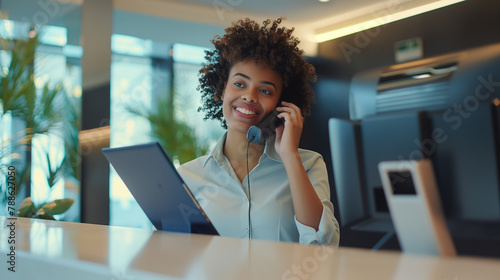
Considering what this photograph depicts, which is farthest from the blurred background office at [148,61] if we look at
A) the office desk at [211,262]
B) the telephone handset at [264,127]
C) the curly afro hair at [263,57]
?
the office desk at [211,262]

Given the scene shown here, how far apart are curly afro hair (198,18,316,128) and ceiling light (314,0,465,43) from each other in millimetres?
2814

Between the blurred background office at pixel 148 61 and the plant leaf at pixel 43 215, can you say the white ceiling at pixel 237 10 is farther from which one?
the plant leaf at pixel 43 215

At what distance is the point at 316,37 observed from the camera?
219 inches

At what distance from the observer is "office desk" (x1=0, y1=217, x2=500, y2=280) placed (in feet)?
1.78

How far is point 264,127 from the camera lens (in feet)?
6.11

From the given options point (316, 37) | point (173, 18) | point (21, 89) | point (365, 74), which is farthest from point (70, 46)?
point (365, 74)

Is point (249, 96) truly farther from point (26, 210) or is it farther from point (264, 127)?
point (26, 210)

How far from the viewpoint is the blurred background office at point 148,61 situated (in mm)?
4105

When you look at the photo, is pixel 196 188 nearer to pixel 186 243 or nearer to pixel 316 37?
pixel 186 243

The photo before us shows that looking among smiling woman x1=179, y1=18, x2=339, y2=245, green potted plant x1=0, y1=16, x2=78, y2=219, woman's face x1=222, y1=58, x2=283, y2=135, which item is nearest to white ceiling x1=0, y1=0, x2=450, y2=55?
green potted plant x1=0, y1=16, x2=78, y2=219

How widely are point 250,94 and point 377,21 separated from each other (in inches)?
138

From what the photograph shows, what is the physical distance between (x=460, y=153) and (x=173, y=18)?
14.0 ft

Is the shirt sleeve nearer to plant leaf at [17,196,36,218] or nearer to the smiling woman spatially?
the smiling woman

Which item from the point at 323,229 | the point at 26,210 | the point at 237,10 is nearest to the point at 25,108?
the point at 26,210
